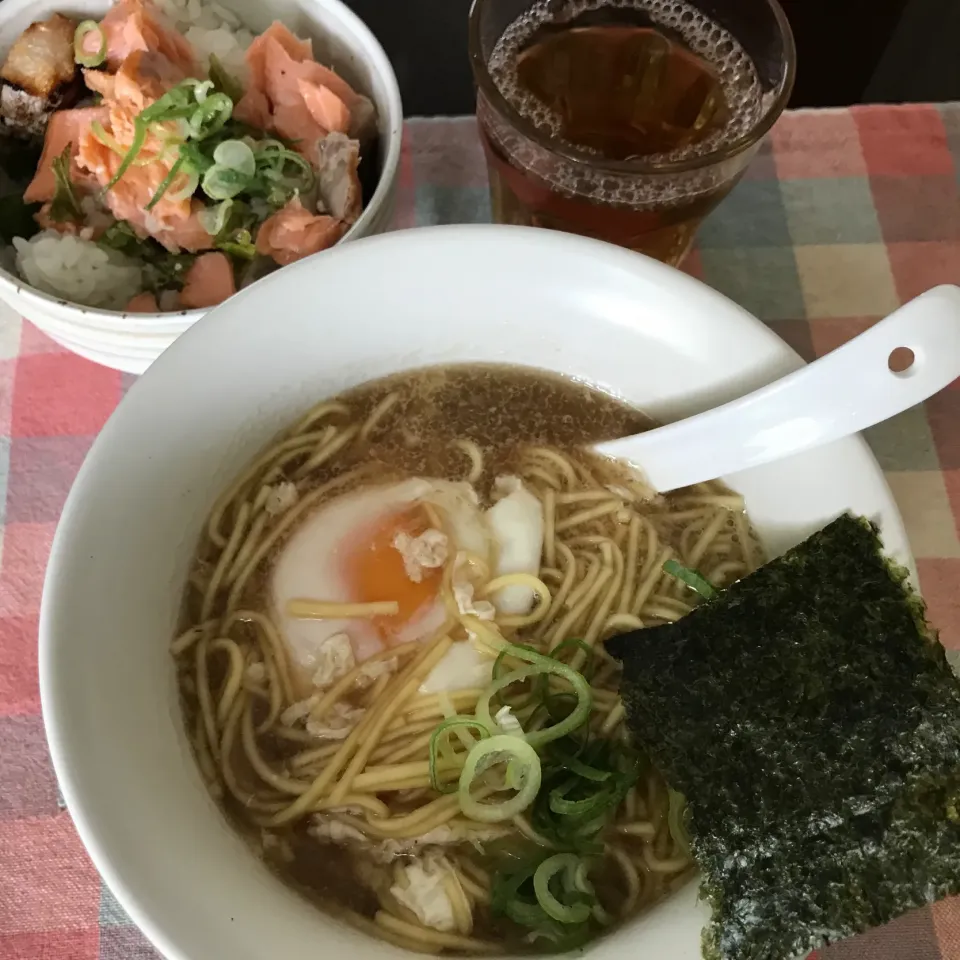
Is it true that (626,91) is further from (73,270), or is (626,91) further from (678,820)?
(678,820)

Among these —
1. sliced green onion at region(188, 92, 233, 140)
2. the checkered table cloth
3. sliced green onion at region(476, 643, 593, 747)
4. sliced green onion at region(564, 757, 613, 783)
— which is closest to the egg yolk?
sliced green onion at region(476, 643, 593, 747)

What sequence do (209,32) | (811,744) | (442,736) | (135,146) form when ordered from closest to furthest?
(811,744), (442,736), (135,146), (209,32)

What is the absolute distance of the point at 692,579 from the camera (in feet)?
3.24

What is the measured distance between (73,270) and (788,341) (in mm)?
907

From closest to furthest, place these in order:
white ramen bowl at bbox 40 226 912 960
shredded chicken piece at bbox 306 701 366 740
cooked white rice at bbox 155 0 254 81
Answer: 1. white ramen bowl at bbox 40 226 912 960
2. shredded chicken piece at bbox 306 701 366 740
3. cooked white rice at bbox 155 0 254 81

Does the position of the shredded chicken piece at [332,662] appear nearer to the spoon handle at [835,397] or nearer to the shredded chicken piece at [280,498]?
the shredded chicken piece at [280,498]

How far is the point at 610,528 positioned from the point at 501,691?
0.80ft

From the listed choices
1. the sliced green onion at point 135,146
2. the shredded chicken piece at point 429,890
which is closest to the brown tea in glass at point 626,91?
the sliced green onion at point 135,146

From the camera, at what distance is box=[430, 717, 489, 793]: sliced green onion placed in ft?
2.95

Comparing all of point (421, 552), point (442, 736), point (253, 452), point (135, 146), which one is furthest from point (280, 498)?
point (135, 146)

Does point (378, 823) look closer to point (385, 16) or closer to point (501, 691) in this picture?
point (501, 691)

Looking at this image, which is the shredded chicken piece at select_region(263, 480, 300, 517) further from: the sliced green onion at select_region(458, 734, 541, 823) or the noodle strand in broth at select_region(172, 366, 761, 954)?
the sliced green onion at select_region(458, 734, 541, 823)

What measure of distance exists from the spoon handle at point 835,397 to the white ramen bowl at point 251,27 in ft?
1.50

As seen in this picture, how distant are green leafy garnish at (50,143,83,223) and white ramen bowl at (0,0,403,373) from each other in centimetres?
9
